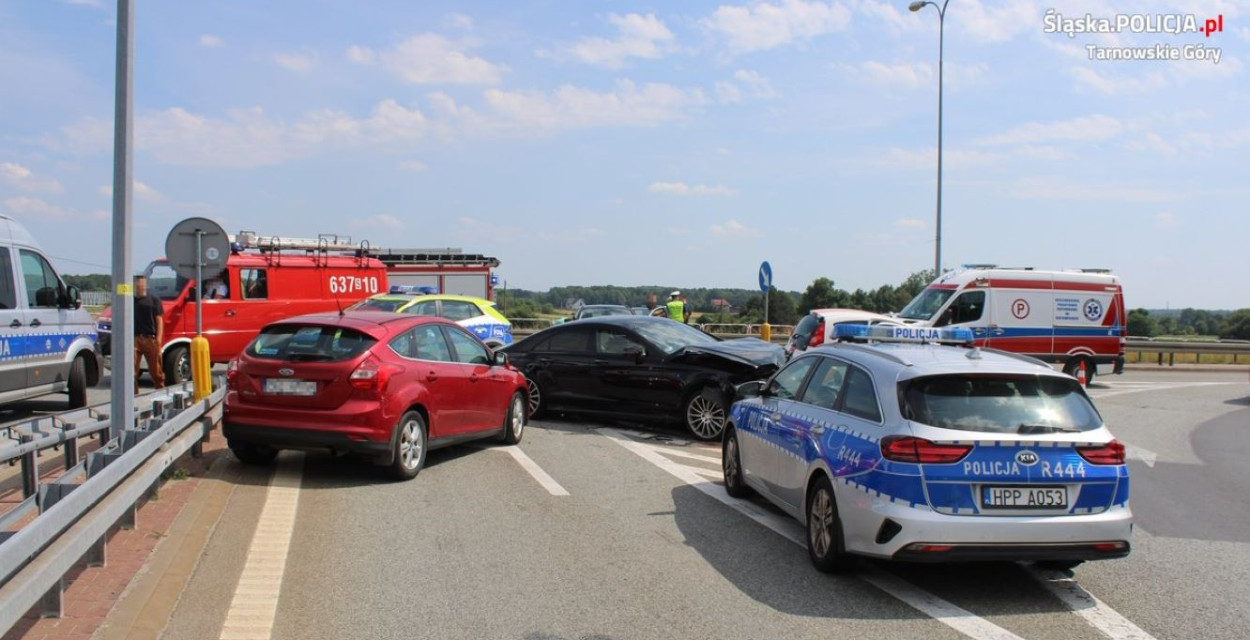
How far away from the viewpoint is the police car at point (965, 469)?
5703 mm

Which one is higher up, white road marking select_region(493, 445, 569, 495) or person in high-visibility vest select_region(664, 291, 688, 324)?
person in high-visibility vest select_region(664, 291, 688, 324)

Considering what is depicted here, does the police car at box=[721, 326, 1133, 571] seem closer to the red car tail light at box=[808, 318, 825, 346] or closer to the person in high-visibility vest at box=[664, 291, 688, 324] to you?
the red car tail light at box=[808, 318, 825, 346]

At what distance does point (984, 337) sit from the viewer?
2198cm

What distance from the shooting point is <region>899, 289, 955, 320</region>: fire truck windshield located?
2234 cm

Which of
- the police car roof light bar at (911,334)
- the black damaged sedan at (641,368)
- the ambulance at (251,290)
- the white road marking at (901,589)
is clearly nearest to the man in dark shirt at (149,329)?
the ambulance at (251,290)

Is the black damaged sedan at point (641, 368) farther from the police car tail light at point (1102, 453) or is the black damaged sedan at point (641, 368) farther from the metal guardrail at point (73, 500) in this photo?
the police car tail light at point (1102, 453)

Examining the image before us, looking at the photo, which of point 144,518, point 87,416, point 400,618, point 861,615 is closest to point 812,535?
point 861,615

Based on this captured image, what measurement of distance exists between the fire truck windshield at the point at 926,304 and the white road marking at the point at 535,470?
1369 centimetres

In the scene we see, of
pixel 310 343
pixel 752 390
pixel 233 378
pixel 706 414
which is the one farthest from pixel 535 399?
pixel 752 390

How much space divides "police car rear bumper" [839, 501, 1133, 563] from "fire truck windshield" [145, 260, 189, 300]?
1507 centimetres

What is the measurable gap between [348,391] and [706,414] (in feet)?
17.1

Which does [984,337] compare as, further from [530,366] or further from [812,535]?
[812,535]

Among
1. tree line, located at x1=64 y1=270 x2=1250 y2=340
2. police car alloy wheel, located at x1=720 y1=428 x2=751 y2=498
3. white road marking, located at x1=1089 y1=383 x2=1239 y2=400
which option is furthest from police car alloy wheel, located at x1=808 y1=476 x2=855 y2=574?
tree line, located at x1=64 y1=270 x2=1250 y2=340

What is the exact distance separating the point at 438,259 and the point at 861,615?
27706 mm
